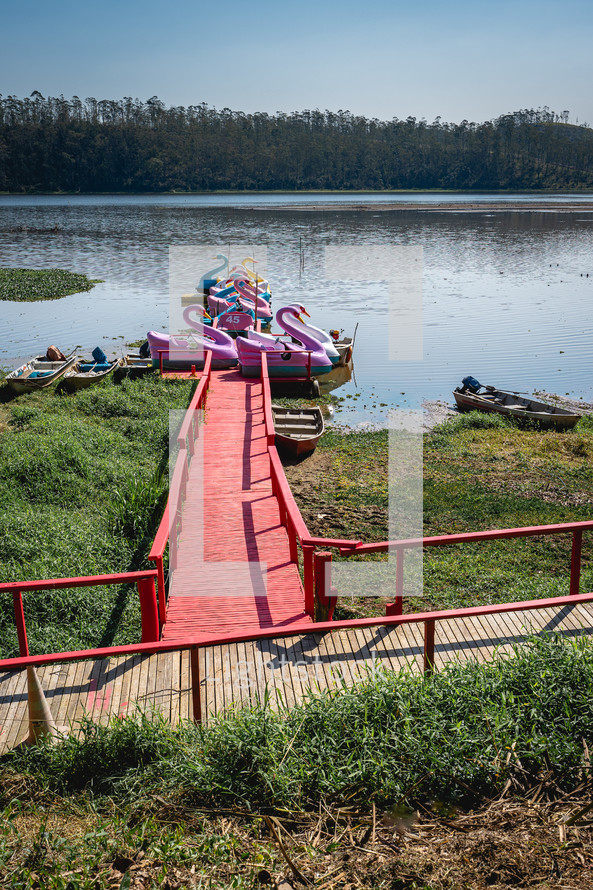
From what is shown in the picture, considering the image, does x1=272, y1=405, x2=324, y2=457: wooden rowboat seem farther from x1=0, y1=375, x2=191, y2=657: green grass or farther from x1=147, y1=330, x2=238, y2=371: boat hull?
x1=147, y1=330, x2=238, y2=371: boat hull

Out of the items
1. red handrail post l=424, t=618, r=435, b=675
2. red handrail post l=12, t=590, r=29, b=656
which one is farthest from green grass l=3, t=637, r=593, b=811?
red handrail post l=12, t=590, r=29, b=656

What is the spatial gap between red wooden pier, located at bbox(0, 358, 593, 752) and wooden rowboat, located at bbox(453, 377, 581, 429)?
39.9 ft

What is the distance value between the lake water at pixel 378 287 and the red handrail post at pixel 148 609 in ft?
52.2

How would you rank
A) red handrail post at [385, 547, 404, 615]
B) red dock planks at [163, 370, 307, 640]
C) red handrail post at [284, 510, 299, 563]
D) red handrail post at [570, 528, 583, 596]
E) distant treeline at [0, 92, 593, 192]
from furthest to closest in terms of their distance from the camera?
1. distant treeline at [0, 92, 593, 192]
2. red handrail post at [284, 510, 299, 563]
3. red dock planks at [163, 370, 307, 640]
4. red handrail post at [570, 528, 583, 596]
5. red handrail post at [385, 547, 404, 615]

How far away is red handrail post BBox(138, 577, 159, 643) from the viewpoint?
7.25m

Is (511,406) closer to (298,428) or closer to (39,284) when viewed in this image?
(298,428)

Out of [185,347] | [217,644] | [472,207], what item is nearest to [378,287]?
[185,347]

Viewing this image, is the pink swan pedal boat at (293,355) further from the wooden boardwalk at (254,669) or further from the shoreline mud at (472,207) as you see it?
the shoreline mud at (472,207)

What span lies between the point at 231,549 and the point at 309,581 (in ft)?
6.99

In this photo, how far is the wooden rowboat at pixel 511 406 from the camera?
20609mm

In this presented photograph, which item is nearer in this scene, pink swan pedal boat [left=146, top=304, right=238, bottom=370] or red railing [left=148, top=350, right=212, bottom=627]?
red railing [left=148, top=350, right=212, bottom=627]

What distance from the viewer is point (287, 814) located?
15.5 feet

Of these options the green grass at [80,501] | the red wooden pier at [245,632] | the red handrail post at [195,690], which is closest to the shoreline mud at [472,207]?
the green grass at [80,501]

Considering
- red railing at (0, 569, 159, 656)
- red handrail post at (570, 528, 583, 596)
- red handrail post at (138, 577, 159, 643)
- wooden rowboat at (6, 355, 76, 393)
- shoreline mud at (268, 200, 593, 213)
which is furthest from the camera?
shoreline mud at (268, 200, 593, 213)
